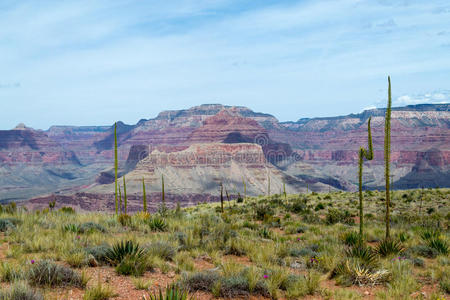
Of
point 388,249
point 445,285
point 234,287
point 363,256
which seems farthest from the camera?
point 388,249

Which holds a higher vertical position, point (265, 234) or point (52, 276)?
point (52, 276)

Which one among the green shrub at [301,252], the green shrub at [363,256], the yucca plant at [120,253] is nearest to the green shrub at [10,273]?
the yucca plant at [120,253]

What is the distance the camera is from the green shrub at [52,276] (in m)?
7.66

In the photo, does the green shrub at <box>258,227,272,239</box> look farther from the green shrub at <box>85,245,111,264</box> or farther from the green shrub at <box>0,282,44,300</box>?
the green shrub at <box>0,282,44,300</box>

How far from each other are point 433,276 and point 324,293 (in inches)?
123

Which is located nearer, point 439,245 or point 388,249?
point 388,249

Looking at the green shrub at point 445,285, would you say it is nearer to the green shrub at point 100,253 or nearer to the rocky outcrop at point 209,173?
the green shrub at point 100,253

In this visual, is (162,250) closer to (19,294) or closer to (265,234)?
(19,294)

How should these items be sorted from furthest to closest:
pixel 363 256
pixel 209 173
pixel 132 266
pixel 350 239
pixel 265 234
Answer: pixel 209 173 → pixel 265 234 → pixel 350 239 → pixel 363 256 → pixel 132 266

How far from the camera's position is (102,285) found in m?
7.85

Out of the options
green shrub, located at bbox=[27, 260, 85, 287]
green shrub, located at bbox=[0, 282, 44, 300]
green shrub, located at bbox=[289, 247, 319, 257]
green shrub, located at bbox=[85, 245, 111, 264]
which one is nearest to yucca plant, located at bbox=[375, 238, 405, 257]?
green shrub, located at bbox=[289, 247, 319, 257]

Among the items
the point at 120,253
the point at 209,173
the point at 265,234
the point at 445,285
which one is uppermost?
the point at 120,253

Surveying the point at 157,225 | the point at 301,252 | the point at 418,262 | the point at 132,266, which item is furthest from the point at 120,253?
the point at 418,262

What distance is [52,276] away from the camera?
25.4ft
